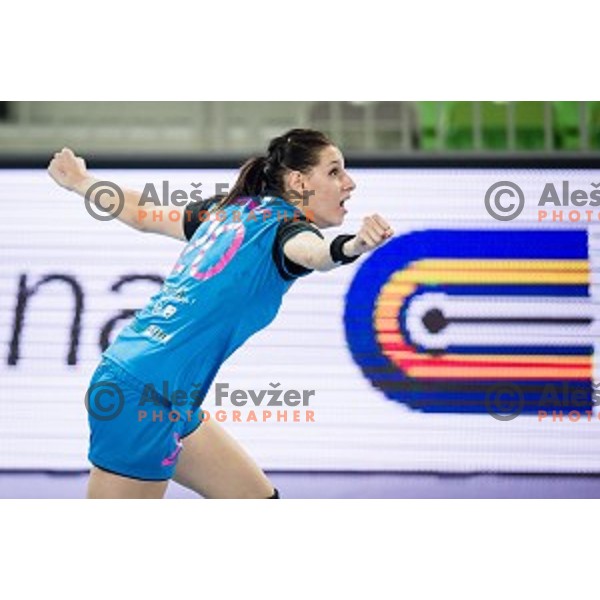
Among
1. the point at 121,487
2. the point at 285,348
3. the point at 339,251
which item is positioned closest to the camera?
the point at 339,251

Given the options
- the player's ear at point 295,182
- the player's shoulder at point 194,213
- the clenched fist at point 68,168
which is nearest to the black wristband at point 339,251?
the player's ear at point 295,182

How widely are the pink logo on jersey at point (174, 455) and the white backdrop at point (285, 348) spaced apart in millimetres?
649

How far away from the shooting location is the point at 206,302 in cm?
357

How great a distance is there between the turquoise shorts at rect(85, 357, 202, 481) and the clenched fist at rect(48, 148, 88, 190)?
101 centimetres

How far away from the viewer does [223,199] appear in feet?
12.7

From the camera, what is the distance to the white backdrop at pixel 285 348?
4.19m

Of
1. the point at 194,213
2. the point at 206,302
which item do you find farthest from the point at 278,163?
the point at 206,302

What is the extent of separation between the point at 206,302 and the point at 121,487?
2.20ft

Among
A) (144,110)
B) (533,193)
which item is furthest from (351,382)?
(144,110)

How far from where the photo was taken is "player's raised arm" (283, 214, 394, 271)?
2805 mm

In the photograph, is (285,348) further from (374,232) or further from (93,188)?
(374,232)

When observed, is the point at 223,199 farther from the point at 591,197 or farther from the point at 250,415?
the point at 591,197

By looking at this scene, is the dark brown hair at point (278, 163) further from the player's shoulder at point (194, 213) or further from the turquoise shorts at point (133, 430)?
the turquoise shorts at point (133, 430)

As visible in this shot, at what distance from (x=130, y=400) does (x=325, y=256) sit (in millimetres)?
821
